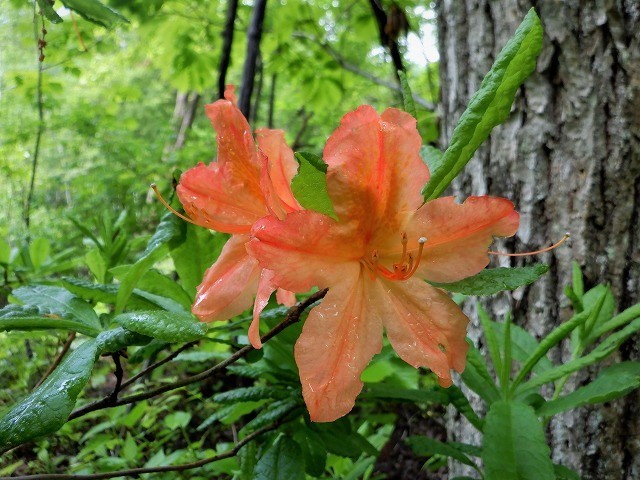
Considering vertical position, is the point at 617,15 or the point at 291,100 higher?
the point at 291,100

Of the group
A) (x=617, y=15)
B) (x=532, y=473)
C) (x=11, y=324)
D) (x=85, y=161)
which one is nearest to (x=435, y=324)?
(x=532, y=473)

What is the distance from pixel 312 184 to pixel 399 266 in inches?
4.7

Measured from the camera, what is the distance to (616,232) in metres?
1.18

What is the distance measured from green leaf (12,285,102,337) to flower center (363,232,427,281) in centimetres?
38

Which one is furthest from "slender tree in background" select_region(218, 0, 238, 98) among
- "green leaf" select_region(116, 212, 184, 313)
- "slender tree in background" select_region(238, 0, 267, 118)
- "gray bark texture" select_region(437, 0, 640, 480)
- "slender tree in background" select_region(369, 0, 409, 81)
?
"green leaf" select_region(116, 212, 184, 313)

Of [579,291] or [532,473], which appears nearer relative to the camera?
[532,473]

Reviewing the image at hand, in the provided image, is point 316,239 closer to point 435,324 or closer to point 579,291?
point 435,324

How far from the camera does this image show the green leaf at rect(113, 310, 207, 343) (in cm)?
52

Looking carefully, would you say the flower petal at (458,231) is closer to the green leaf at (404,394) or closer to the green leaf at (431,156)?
the green leaf at (431,156)

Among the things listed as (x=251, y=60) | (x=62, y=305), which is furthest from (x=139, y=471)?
(x=251, y=60)

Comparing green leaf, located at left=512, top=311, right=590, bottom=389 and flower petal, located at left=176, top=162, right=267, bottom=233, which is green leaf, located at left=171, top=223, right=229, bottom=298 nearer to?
flower petal, located at left=176, top=162, right=267, bottom=233

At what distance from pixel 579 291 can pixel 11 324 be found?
0.91 m

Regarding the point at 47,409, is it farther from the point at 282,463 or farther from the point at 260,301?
the point at 282,463

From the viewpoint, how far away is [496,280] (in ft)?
1.71
